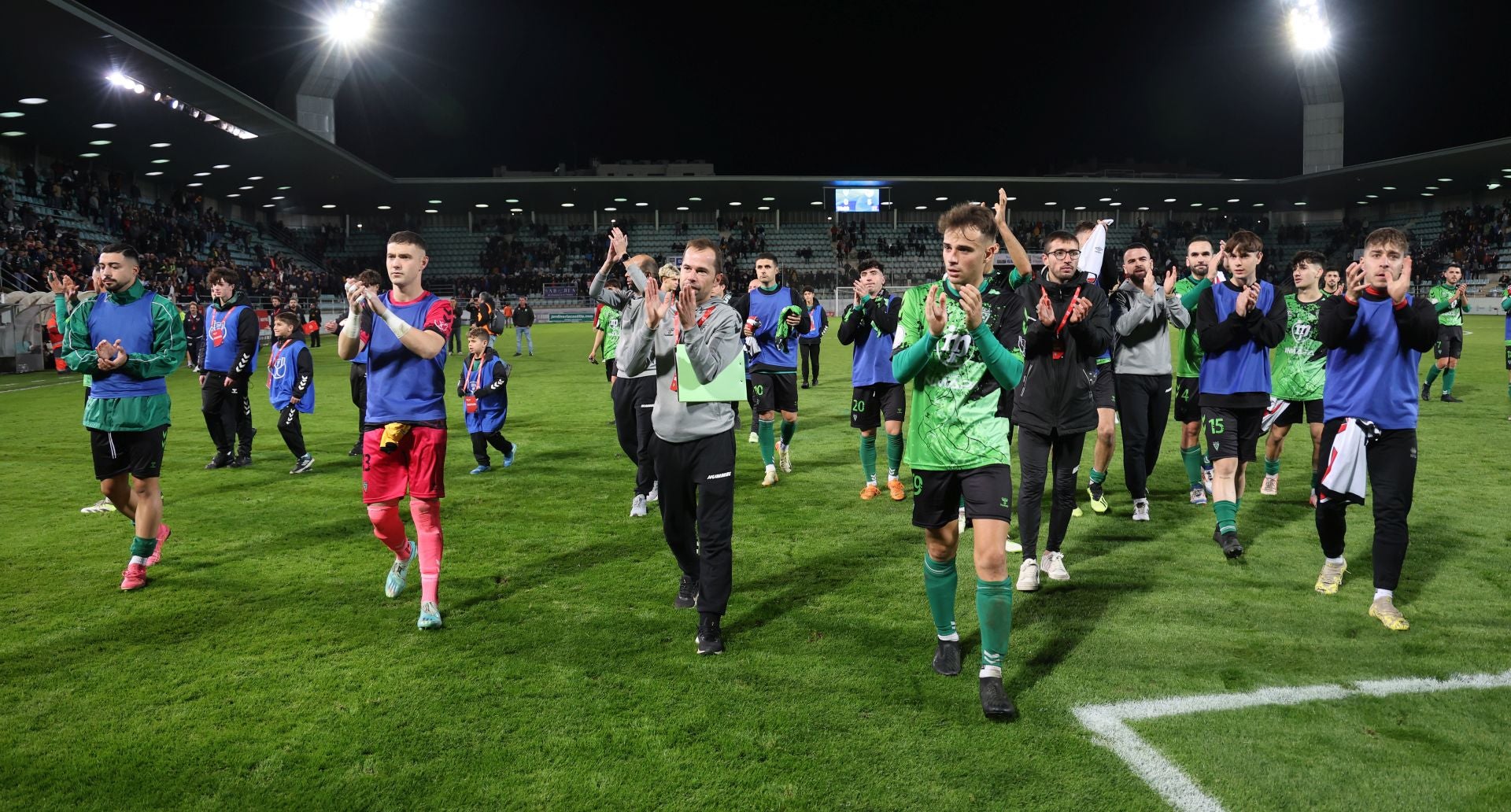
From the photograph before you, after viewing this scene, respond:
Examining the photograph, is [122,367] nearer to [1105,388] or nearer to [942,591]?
[942,591]

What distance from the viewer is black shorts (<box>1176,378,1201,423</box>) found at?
7523 mm

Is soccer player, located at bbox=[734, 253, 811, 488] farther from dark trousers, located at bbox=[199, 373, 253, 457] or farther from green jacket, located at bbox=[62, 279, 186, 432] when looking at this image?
dark trousers, located at bbox=[199, 373, 253, 457]

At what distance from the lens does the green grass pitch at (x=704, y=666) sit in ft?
11.3

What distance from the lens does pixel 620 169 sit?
222ft

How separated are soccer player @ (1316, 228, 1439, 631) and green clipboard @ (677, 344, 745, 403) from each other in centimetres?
329

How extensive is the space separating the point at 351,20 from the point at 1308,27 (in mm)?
53603

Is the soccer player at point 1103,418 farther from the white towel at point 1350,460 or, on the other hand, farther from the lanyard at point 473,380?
the lanyard at point 473,380

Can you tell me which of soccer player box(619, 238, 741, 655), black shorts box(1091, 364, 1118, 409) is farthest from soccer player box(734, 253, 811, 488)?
soccer player box(619, 238, 741, 655)

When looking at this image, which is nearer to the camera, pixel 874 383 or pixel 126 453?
pixel 126 453

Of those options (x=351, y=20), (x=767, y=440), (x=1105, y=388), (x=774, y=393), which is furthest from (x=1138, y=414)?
(x=351, y=20)

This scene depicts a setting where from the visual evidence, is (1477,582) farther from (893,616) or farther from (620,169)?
(620,169)

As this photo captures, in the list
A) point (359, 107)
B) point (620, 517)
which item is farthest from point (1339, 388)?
point (359, 107)

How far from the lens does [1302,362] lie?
7.85m

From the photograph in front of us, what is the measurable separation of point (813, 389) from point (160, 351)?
1286cm
